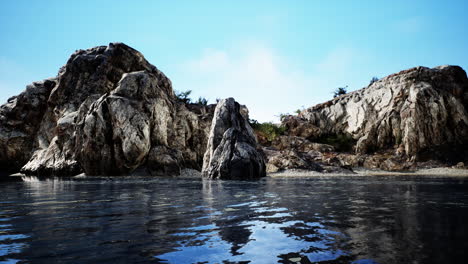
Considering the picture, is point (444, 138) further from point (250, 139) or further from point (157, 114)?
point (157, 114)

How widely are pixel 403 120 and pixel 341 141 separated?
8388mm

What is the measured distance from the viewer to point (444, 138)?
120 ft

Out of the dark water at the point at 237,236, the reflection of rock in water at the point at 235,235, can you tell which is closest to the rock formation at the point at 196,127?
the dark water at the point at 237,236

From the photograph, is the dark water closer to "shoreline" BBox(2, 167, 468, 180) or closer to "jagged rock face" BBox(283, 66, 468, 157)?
"shoreline" BBox(2, 167, 468, 180)

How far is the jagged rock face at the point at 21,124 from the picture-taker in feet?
157

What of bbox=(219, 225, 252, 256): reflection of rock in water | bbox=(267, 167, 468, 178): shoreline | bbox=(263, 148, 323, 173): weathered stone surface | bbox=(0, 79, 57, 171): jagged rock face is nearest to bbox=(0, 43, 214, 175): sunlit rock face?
bbox=(0, 79, 57, 171): jagged rock face

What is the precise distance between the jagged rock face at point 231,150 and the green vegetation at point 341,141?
19807mm

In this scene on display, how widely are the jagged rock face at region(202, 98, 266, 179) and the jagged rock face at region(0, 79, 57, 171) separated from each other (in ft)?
119

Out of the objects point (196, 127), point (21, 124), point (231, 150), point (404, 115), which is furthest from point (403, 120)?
point (21, 124)

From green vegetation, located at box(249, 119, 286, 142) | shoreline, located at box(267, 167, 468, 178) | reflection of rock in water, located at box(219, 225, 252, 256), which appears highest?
green vegetation, located at box(249, 119, 286, 142)

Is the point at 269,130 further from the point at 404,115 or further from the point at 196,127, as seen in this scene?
the point at 404,115

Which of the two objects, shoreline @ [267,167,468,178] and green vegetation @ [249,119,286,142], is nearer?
shoreline @ [267,167,468,178]

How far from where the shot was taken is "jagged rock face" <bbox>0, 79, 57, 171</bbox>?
4794 centimetres

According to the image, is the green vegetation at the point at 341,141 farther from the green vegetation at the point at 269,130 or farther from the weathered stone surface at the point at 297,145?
the green vegetation at the point at 269,130
